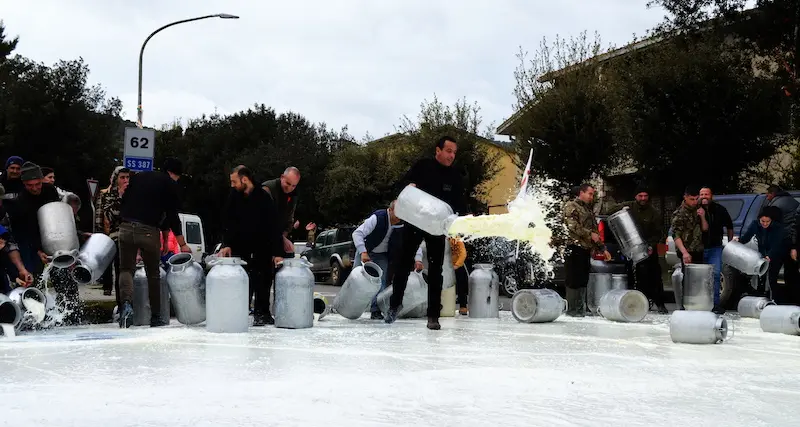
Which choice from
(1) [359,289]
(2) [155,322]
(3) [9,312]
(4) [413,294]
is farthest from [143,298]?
(4) [413,294]

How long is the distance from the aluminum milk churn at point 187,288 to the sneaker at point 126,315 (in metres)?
0.41

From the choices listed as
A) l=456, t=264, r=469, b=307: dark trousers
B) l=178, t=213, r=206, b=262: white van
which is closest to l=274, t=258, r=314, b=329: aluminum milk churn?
l=456, t=264, r=469, b=307: dark trousers

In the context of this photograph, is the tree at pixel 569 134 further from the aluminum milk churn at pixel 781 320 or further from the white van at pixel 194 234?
the aluminum milk churn at pixel 781 320

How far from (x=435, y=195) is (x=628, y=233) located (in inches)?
130

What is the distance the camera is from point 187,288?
379 inches

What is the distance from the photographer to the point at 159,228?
980 centimetres

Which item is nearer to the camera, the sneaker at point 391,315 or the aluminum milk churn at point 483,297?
the sneaker at point 391,315

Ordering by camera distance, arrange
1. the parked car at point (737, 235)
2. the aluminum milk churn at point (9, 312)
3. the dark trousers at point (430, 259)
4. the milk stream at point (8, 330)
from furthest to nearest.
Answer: the parked car at point (737, 235)
the dark trousers at point (430, 259)
the aluminum milk churn at point (9, 312)
the milk stream at point (8, 330)

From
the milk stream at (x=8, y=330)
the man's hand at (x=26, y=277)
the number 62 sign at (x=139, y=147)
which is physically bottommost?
the milk stream at (x=8, y=330)

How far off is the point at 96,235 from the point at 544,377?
5.45 metres

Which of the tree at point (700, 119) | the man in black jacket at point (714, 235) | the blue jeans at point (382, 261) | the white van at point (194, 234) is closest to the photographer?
the blue jeans at point (382, 261)

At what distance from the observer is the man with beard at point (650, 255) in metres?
13.4

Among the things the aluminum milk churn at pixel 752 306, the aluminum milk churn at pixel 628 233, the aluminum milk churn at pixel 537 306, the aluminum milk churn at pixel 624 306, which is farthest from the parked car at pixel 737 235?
the aluminum milk churn at pixel 537 306

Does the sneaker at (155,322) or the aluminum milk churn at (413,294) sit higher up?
the aluminum milk churn at (413,294)
